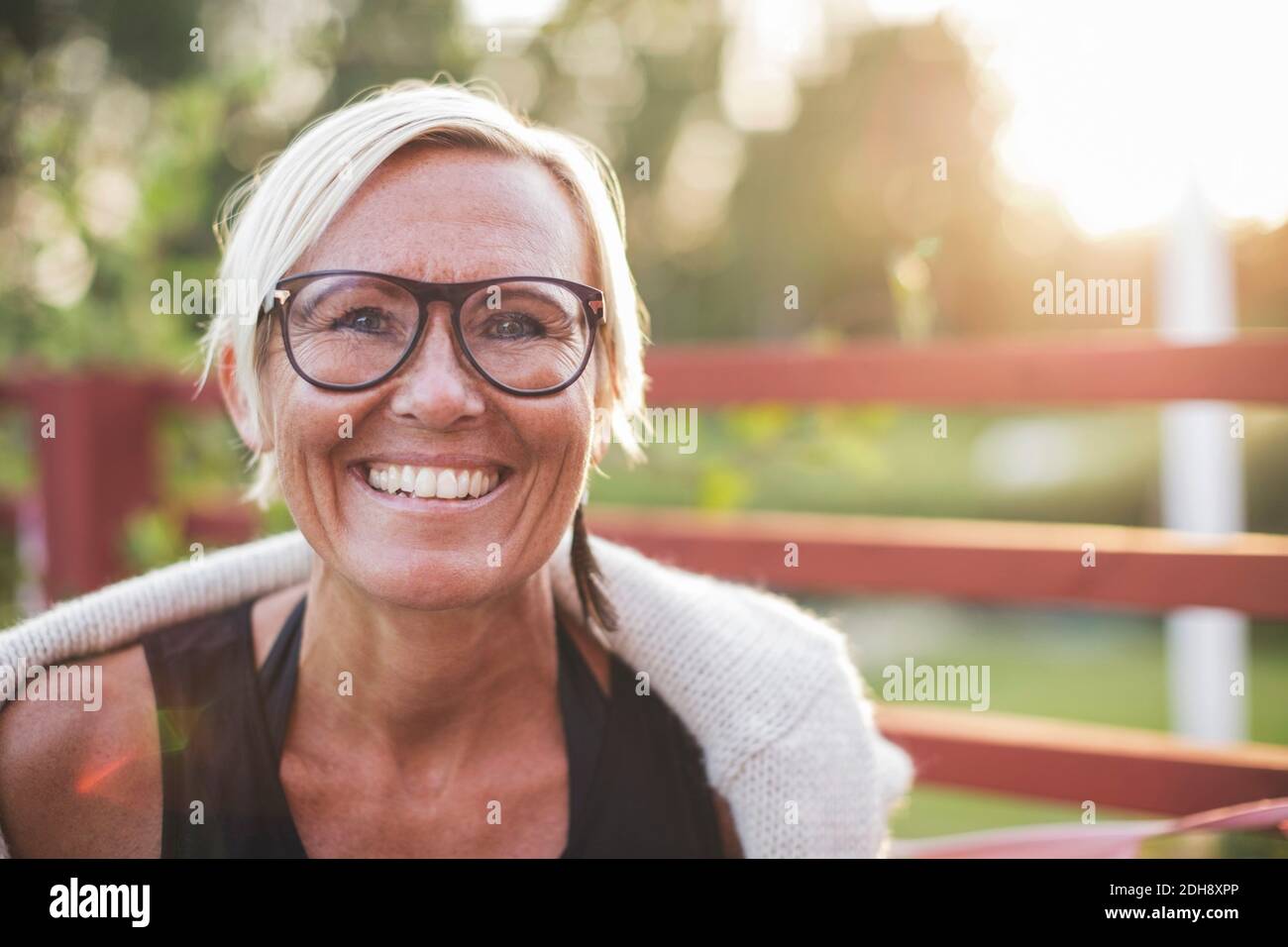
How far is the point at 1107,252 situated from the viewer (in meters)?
2.02

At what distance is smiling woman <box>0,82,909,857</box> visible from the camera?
1.00 meters

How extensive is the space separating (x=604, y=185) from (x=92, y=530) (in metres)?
1.85

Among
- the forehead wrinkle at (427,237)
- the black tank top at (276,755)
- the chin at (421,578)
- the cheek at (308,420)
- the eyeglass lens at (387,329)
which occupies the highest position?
the forehead wrinkle at (427,237)

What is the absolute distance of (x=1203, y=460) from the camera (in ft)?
6.73

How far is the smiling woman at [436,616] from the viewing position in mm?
1000

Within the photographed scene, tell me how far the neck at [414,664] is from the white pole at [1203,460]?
127cm

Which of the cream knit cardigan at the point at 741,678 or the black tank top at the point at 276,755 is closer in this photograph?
the black tank top at the point at 276,755

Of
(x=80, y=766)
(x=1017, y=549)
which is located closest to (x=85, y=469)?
(x=80, y=766)

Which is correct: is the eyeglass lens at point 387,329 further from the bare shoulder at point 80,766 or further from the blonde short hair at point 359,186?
the bare shoulder at point 80,766

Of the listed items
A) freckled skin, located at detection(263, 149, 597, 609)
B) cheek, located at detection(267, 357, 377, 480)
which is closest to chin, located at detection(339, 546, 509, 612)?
freckled skin, located at detection(263, 149, 597, 609)

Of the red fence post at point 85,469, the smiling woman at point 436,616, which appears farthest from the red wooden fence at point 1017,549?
the smiling woman at point 436,616

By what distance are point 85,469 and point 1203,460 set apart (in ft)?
8.18

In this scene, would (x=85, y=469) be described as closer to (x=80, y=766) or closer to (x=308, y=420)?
(x=80, y=766)
